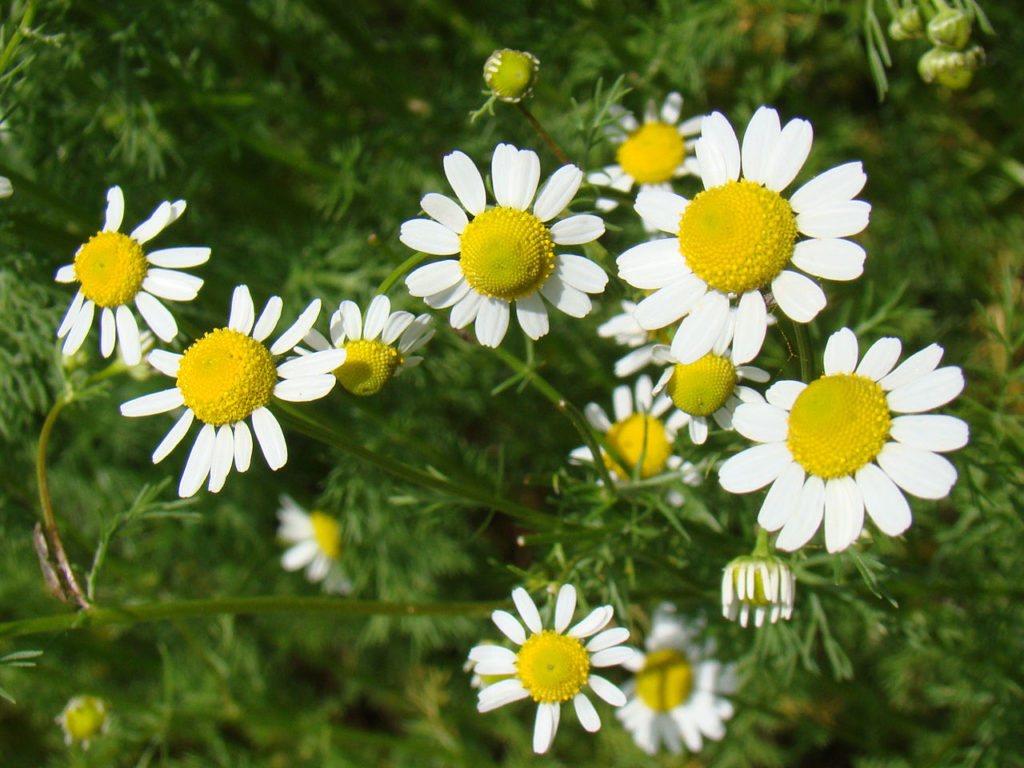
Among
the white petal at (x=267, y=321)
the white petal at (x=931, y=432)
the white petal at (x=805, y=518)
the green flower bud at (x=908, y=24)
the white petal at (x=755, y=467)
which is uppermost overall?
the green flower bud at (x=908, y=24)

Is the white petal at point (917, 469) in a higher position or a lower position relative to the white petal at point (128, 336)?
higher

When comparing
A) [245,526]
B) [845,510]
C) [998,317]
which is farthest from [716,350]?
[998,317]

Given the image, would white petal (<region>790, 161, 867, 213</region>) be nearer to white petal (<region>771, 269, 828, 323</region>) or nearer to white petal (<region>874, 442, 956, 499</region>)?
white petal (<region>771, 269, 828, 323</region>)

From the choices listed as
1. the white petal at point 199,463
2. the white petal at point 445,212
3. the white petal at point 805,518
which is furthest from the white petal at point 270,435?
the white petal at point 805,518

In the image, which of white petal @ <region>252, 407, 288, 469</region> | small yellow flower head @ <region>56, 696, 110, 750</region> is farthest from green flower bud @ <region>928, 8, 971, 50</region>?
small yellow flower head @ <region>56, 696, 110, 750</region>

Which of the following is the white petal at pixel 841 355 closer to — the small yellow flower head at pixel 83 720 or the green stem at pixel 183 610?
the green stem at pixel 183 610

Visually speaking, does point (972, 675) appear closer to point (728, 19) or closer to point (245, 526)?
point (728, 19)
